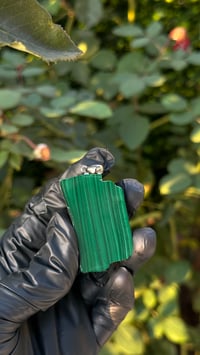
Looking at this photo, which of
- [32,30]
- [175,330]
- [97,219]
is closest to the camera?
[32,30]

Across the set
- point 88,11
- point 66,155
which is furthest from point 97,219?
point 88,11

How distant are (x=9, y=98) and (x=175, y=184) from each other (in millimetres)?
397

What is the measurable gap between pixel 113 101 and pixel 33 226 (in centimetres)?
86

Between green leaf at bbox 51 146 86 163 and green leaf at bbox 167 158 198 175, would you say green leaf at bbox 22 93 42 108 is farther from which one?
green leaf at bbox 167 158 198 175

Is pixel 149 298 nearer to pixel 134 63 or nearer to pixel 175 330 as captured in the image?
pixel 175 330

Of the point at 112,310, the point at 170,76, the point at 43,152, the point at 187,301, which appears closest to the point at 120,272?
the point at 112,310

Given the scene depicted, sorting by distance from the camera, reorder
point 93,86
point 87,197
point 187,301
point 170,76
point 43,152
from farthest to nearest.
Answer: point 187,301 < point 170,76 < point 93,86 < point 43,152 < point 87,197

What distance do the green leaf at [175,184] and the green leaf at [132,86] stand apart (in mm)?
195

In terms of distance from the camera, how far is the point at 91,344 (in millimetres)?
763

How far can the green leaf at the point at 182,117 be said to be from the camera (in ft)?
4.29

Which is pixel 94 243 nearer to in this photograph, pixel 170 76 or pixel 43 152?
pixel 43 152

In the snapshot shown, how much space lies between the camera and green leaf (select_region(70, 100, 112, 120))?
3.88ft

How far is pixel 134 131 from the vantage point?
1.40 metres

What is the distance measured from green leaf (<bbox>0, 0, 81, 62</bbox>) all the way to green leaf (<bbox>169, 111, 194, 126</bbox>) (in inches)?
31.3
